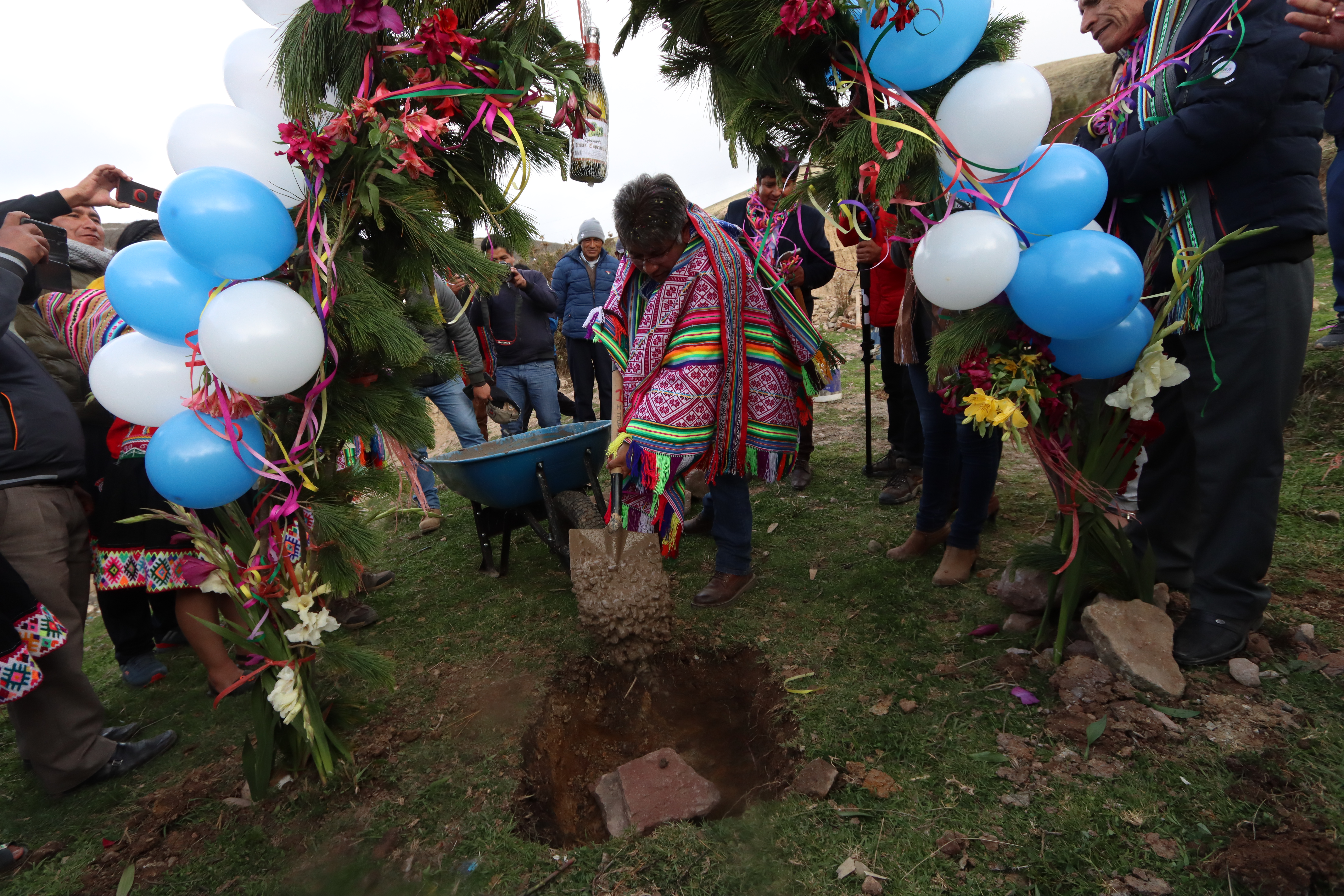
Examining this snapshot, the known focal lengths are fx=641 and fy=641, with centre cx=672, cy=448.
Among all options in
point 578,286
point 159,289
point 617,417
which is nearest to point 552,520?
point 617,417

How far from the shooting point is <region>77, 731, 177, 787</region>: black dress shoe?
2.27 meters

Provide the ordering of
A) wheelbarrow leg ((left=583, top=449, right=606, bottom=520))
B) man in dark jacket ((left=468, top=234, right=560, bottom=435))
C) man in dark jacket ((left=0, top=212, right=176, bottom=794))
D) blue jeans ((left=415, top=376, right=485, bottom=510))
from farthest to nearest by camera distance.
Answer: man in dark jacket ((left=468, top=234, right=560, bottom=435)) → blue jeans ((left=415, top=376, right=485, bottom=510)) → wheelbarrow leg ((left=583, top=449, right=606, bottom=520)) → man in dark jacket ((left=0, top=212, right=176, bottom=794))

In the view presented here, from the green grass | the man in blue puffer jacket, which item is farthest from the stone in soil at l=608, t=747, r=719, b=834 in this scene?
the man in blue puffer jacket

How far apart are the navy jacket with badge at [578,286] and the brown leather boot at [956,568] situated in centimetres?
377

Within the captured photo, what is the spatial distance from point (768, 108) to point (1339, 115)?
343 cm

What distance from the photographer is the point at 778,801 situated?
177 centimetres

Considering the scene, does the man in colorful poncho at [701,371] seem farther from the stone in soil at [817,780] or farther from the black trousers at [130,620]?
the black trousers at [130,620]

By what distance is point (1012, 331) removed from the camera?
6.39 feet

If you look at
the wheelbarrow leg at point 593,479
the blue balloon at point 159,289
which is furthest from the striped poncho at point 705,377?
the blue balloon at point 159,289

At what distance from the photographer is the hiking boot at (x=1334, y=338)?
12.4ft

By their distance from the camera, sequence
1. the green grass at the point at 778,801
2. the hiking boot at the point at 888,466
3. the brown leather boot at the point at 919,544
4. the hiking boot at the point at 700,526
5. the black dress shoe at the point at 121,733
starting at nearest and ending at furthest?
1. the green grass at the point at 778,801
2. the black dress shoe at the point at 121,733
3. the brown leather boot at the point at 919,544
4. the hiking boot at the point at 700,526
5. the hiking boot at the point at 888,466

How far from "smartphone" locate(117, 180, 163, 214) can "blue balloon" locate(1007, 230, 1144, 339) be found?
9.05 ft

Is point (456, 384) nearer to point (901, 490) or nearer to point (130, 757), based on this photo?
point (130, 757)

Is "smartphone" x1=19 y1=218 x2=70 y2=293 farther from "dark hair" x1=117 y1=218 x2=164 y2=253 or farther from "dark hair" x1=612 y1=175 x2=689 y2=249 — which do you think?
"dark hair" x1=612 y1=175 x2=689 y2=249
